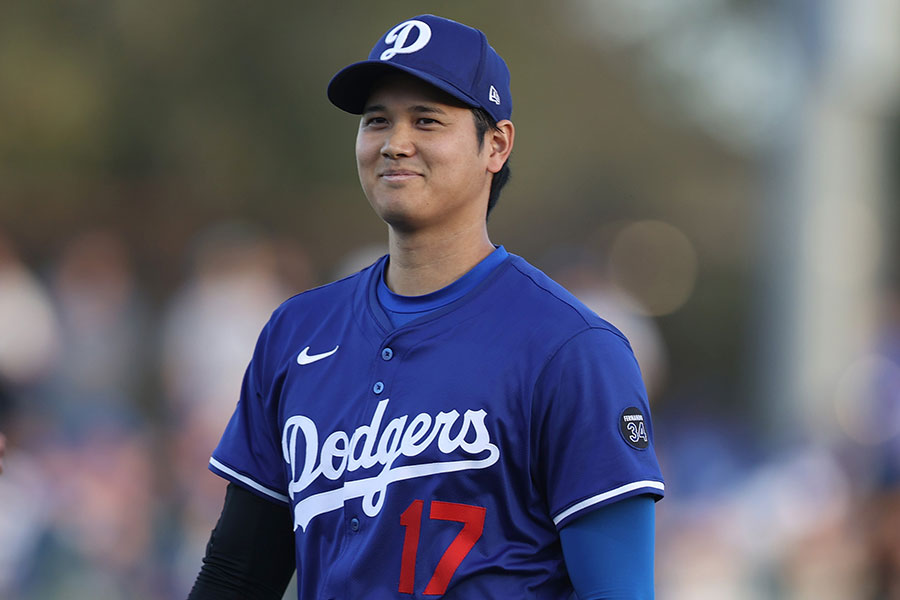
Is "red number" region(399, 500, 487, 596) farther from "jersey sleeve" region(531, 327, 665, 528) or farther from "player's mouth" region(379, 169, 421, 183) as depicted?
"player's mouth" region(379, 169, 421, 183)

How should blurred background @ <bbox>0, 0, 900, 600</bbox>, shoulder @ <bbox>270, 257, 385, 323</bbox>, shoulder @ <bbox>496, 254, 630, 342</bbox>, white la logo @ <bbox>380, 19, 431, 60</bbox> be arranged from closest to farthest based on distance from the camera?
shoulder @ <bbox>496, 254, 630, 342</bbox>, white la logo @ <bbox>380, 19, 431, 60</bbox>, shoulder @ <bbox>270, 257, 385, 323</bbox>, blurred background @ <bbox>0, 0, 900, 600</bbox>

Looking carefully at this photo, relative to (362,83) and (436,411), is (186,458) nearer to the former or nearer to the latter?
(362,83)

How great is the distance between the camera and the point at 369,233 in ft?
50.8

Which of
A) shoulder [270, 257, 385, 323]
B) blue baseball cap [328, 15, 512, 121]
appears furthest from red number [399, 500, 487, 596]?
blue baseball cap [328, 15, 512, 121]

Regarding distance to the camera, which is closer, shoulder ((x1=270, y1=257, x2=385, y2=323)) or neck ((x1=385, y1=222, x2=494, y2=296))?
neck ((x1=385, y1=222, x2=494, y2=296))

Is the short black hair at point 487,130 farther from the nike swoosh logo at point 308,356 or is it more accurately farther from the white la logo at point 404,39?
the nike swoosh logo at point 308,356

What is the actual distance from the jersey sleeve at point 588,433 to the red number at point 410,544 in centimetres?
26

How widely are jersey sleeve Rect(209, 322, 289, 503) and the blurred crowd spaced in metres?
4.78

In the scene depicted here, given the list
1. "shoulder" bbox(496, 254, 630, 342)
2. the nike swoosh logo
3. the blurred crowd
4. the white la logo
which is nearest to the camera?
"shoulder" bbox(496, 254, 630, 342)

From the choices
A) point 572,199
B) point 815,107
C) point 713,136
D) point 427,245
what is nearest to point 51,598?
point 427,245

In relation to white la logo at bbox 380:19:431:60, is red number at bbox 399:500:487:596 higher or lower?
lower

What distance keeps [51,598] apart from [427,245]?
5.61m

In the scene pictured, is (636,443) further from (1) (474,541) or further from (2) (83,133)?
(2) (83,133)

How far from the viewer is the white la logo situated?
9.37 ft
